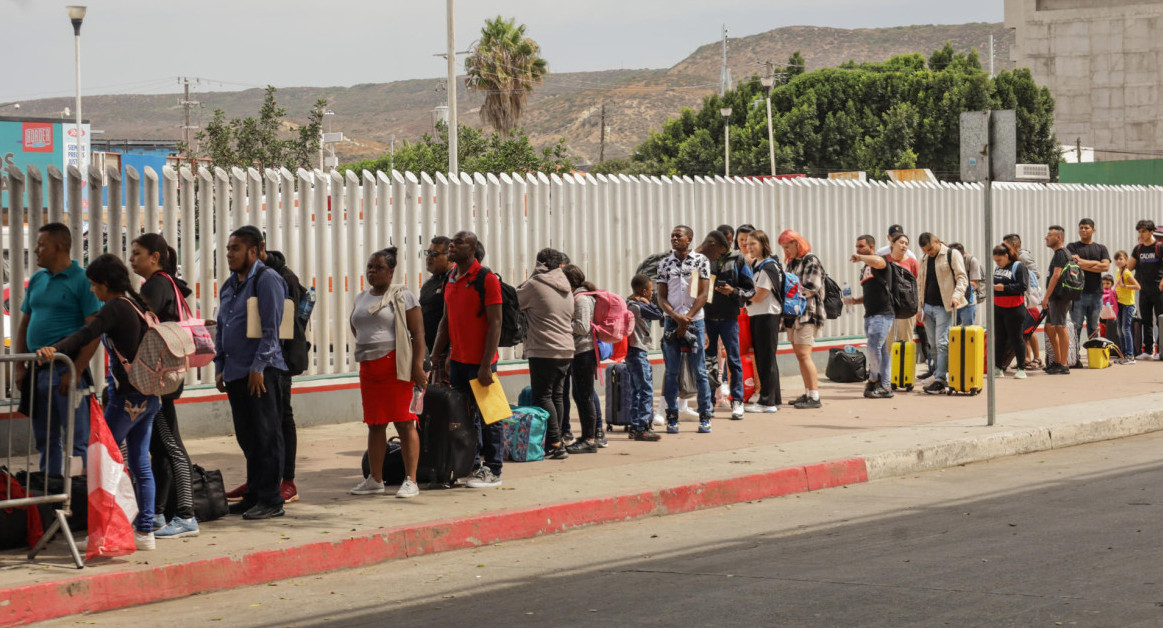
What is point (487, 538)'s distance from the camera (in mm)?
8711

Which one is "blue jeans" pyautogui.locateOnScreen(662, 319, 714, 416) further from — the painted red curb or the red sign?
the red sign

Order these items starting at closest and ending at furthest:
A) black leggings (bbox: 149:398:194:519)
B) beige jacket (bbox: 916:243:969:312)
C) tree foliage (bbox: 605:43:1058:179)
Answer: black leggings (bbox: 149:398:194:519) → beige jacket (bbox: 916:243:969:312) → tree foliage (bbox: 605:43:1058:179)

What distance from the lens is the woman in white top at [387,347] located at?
9.32m

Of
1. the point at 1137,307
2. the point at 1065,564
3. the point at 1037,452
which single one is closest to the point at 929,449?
the point at 1037,452

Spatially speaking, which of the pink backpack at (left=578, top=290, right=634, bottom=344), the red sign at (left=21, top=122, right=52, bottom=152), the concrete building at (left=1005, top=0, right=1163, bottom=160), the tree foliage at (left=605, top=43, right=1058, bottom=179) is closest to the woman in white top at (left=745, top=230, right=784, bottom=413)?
the pink backpack at (left=578, top=290, right=634, bottom=344)

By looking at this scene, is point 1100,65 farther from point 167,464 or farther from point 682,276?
point 167,464

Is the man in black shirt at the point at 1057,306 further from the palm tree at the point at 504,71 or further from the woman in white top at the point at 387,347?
the palm tree at the point at 504,71

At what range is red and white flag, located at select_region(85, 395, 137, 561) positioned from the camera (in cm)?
739

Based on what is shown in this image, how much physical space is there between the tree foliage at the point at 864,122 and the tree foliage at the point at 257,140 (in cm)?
2251

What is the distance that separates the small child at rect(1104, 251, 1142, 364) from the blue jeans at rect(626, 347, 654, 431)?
10.2 m

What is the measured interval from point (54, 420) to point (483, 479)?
3161mm

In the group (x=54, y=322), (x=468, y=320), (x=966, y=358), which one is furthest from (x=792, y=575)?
(x=966, y=358)

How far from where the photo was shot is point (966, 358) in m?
15.7

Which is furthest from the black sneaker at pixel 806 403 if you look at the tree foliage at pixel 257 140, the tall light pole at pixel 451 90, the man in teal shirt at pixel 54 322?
the tree foliage at pixel 257 140
